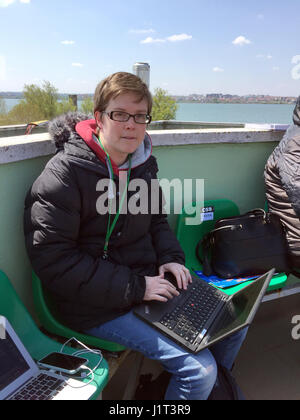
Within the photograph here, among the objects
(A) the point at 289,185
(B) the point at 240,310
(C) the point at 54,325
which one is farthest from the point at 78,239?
(A) the point at 289,185

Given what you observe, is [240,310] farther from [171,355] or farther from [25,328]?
[25,328]

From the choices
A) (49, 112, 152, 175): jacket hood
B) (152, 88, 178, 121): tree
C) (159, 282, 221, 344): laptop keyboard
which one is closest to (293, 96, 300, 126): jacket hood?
(49, 112, 152, 175): jacket hood

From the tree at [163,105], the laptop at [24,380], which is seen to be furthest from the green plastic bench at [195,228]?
the tree at [163,105]

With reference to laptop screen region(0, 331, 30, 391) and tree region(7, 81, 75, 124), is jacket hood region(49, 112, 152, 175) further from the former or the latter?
tree region(7, 81, 75, 124)

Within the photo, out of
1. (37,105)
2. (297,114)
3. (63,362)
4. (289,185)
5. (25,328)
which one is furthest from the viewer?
(37,105)

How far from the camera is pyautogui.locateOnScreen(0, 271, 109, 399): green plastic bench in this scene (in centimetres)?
156

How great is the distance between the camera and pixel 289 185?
7.91 feet

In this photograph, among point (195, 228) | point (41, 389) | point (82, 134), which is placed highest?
point (82, 134)

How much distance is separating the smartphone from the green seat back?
0.56 feet

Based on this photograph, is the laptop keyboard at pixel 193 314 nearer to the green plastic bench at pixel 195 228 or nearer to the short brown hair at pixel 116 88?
the green plastic bench at pixel 195 228

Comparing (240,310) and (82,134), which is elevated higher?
(82,134)

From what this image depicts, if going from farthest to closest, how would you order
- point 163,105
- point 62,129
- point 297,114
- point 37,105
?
point 37,105, point 163,105, point 297,114, point 62,129

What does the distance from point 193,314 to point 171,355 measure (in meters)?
0.23
